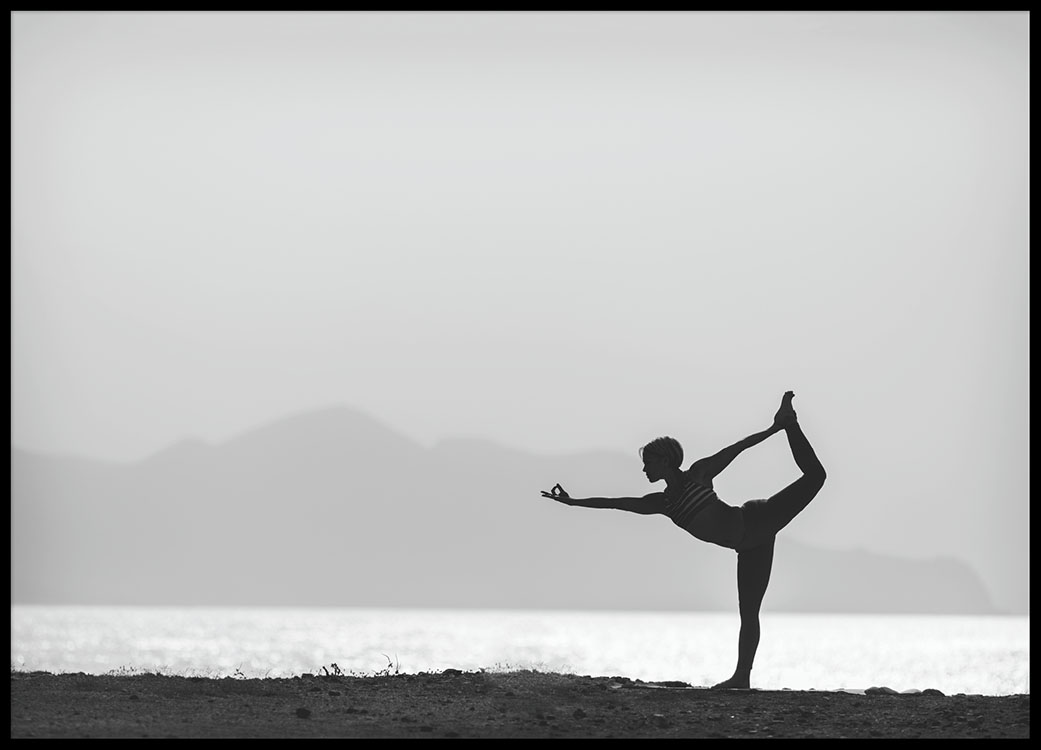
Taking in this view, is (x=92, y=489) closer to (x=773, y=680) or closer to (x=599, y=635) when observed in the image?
(x=599, y=635)

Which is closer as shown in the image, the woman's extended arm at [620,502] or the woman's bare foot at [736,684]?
the woman's extended arm at [620,502]

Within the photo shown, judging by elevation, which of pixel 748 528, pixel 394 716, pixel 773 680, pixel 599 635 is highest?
pixel 599 635

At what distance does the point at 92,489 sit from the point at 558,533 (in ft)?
137

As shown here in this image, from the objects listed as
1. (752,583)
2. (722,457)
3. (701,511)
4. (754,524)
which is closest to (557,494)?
(701,511)

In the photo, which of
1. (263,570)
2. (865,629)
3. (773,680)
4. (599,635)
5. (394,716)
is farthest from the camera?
(263,570)

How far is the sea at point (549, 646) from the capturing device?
174 ft

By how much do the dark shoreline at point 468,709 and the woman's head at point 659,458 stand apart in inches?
68.0

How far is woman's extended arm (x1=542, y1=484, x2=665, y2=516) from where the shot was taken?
13212mm

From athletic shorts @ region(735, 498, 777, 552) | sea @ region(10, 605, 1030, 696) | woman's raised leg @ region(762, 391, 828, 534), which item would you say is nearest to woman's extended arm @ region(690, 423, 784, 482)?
woman's raised leg @ region(762, 391, 828, 534)

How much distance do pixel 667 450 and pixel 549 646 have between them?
6338cm

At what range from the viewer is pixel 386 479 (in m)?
163

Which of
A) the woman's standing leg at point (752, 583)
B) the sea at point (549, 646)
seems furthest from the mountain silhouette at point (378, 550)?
the woman's standing leg at point (752, 583)

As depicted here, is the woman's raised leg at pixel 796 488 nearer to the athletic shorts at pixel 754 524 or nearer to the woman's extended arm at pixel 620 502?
the athletic shorts at pixel 754 524

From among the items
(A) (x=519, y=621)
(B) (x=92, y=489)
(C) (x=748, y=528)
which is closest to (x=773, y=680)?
(C) (x=748, y=528)
